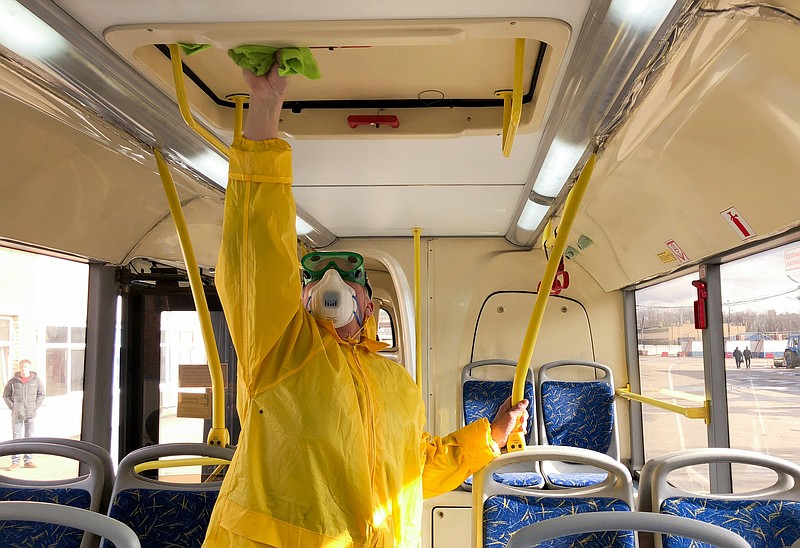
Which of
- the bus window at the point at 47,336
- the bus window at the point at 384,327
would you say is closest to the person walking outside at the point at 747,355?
the bus window at the point at 384,327

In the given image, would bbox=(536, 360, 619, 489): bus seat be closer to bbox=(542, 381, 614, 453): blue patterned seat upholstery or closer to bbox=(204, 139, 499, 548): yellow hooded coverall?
bbox=(542, 381, 614, 453): blue patterned seat upholstery

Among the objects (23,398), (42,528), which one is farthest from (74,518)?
(23,398)

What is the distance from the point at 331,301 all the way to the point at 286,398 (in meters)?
0.38

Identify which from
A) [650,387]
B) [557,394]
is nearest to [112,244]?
[557,394]

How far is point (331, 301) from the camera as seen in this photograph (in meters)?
2.10

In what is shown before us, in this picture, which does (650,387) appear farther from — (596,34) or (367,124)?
(596,34)

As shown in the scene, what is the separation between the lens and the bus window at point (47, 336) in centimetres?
332

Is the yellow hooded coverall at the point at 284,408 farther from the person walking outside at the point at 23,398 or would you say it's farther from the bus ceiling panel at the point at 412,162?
the person walking outside at the point at 23,398

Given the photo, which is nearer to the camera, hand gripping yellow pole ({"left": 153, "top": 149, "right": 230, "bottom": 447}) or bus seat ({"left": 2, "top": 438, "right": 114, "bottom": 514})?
hand gripping yellow pole ({"left": 153, "top": 149, "right": 230, "bottom": 447})

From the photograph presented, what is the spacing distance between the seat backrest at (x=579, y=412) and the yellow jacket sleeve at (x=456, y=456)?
10.5 feet

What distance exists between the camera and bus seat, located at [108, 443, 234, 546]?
2.54 meters

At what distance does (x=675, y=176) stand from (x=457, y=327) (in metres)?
3.14

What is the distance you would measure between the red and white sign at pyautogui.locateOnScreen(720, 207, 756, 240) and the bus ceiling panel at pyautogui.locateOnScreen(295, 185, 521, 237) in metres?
1.18

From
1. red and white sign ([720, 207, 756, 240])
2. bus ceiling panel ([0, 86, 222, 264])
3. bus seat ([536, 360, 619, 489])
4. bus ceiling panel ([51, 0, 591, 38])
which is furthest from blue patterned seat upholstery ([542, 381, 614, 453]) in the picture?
bus ceiling panel ([51, 0, 591, 38])
